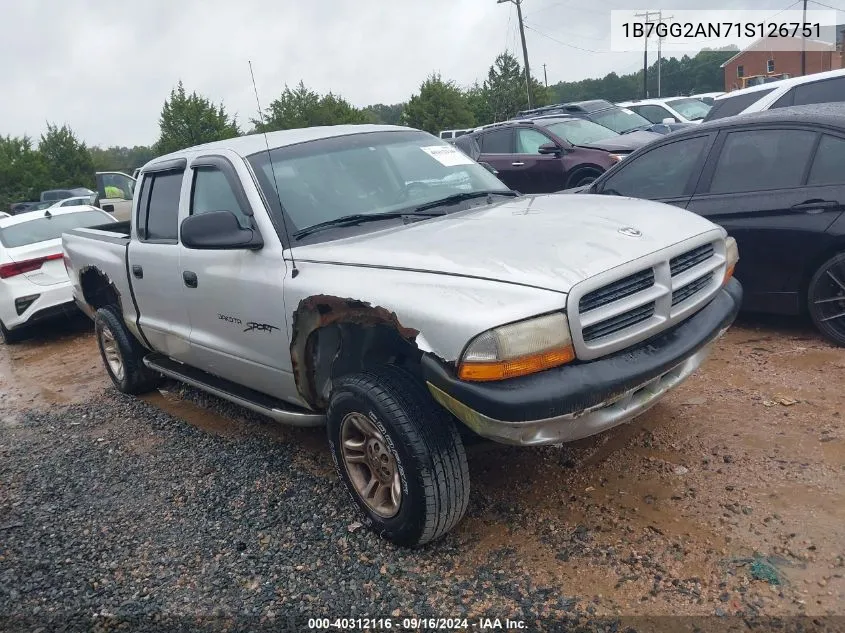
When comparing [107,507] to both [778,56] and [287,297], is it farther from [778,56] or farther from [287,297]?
[778,56]

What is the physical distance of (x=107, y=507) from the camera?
383 cm

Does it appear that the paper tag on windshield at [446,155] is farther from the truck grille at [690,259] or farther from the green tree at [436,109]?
the green tree at [436,109]

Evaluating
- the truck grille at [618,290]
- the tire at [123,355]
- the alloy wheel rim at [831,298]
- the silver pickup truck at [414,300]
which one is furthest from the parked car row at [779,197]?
the tire at [123,355]

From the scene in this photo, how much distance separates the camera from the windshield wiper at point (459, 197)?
375 centimetres

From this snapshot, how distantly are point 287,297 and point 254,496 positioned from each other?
1.15 m

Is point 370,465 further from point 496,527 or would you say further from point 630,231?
point 630,231

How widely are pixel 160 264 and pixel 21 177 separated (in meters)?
42.4

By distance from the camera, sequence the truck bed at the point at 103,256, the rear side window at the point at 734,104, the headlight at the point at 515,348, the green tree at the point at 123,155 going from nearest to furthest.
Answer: the headlight at the point at 515,348 → the truck bed at the point at 103,256 → the rear side window at the point at 734,104 → the green tree at the point at 123,155

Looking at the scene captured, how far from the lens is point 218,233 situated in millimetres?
3379

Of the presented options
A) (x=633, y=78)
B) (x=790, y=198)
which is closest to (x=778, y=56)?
(x=633, y=78)

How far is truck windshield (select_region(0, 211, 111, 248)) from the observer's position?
8.14m

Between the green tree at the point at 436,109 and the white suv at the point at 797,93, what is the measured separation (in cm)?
2500

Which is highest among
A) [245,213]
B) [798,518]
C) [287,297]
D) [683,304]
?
[245,213]

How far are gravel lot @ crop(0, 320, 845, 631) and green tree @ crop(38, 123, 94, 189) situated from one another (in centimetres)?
4213
